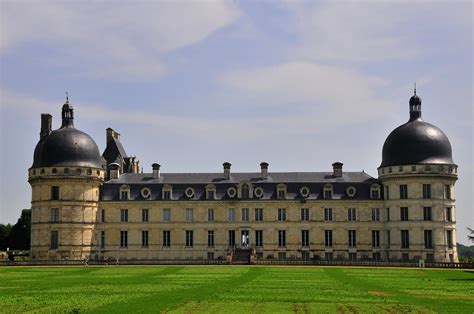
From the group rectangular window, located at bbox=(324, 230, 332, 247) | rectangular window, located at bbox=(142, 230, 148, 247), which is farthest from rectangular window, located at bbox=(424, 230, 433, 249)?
rectangular window, located at bbox=(142, 230, 148, 247)

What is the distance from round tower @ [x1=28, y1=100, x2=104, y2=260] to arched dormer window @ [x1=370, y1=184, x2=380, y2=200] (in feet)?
98.4

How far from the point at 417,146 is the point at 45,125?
4284cm

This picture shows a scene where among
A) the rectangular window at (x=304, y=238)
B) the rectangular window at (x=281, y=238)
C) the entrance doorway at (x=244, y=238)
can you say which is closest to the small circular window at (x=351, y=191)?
the rectangular window at (x=304, y=238)

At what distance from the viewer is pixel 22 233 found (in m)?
104

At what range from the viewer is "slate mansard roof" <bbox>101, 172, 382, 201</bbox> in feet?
265

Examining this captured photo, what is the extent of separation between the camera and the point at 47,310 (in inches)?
1071

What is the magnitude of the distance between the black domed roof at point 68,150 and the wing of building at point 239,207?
11 cm

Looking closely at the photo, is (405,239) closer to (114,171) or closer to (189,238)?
(189,238)

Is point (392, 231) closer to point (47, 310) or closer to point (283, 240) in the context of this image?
point (283, 240)

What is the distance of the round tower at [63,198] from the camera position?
78375mm

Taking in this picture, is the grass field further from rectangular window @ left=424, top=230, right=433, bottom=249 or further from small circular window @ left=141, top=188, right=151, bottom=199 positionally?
small circular window @ left=141, top=188, right=151, bottom=199

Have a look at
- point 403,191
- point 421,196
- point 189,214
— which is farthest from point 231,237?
point 421,196

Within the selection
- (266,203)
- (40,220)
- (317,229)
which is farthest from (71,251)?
(317,229)

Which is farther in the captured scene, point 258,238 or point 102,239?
point 102,239
